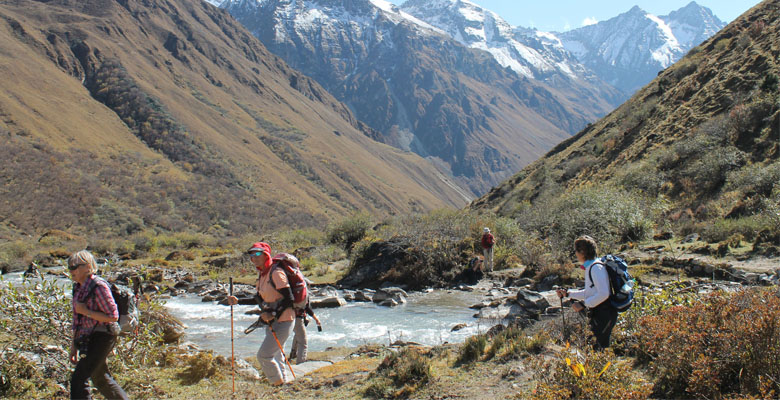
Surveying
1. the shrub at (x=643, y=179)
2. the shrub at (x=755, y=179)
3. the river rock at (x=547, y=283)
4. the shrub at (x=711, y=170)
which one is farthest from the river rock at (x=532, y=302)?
the shrub at (x=643, y=179)

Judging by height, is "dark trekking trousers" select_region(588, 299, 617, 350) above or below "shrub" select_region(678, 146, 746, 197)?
below

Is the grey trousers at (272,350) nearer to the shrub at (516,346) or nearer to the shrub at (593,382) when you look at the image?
the shrub at (516,346)

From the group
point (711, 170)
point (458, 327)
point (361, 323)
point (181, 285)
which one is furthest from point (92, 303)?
point (711, 170)

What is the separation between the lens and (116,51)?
124750mm

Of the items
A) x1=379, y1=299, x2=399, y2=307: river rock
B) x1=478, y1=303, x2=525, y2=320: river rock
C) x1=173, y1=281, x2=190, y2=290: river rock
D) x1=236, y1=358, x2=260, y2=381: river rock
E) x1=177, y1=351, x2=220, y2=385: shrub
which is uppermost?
x1=478, y1=303, x2=525, y2=320: river rock

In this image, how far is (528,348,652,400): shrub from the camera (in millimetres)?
3953

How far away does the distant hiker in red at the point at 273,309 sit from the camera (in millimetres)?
6430

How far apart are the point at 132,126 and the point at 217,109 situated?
3405 centimetres

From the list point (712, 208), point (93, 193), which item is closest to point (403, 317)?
point (712, 208)

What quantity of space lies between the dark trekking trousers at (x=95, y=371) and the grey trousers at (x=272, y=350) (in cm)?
187

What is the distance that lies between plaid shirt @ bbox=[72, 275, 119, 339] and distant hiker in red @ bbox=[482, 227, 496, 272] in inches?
583

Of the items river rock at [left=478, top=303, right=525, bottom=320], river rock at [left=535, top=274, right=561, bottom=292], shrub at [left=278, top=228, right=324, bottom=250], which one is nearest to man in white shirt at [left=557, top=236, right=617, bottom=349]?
river rock at [left=478, top=303, right=525, bottom=320]

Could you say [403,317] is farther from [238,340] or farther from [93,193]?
[93,193]

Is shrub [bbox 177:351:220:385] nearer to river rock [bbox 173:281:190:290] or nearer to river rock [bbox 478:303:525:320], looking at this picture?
river rock [bbox 478:303:525:320]
